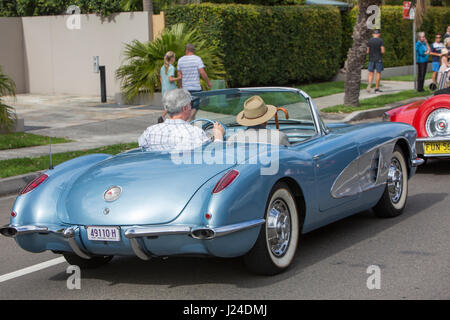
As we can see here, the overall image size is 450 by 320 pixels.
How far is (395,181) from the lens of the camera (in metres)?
7.66

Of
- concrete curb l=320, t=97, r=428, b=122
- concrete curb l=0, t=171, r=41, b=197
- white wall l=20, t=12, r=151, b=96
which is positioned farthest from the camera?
white wall l=20, t=12, r=151, b=96

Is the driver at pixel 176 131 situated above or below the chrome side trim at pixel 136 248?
above

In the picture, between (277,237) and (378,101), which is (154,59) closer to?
(378,101)

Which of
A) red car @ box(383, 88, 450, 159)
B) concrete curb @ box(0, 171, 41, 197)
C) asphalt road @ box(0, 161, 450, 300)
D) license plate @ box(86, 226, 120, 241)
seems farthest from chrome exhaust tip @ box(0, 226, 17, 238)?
red car @ box(383, 88, 450, 159)

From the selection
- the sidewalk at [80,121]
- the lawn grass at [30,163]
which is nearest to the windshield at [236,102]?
the lawn grass at [30,163]

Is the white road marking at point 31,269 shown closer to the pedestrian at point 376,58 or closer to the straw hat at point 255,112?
the straw hat at point 255,112

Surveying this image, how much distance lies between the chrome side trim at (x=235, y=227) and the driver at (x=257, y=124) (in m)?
1.18

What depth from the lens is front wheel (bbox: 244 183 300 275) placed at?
550cm

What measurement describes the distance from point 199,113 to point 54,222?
1.98 metres

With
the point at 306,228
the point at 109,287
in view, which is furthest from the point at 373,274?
the point at 109,287

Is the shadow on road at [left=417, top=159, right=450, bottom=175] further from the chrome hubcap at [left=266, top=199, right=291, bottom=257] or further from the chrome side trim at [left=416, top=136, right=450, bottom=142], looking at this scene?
the chrome hubcap at [left=266, top=199, right=291, bottom=257]

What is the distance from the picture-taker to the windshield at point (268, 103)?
7.00 m

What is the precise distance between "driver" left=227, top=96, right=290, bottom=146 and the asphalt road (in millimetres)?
990

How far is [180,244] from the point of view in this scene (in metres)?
5.14
